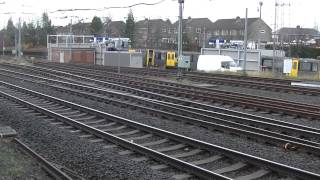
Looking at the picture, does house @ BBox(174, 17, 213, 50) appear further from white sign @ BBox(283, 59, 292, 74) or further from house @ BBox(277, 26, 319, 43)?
white sign @ BBox(283, 59, 292, 74)

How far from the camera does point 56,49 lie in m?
64.8

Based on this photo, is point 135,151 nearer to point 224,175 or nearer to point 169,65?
point 224,175

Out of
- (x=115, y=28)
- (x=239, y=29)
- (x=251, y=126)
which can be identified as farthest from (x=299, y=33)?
(x=251, y=126)

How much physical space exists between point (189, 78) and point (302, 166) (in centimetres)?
2309

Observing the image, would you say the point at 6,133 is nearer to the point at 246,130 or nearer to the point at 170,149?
the point at 170,149

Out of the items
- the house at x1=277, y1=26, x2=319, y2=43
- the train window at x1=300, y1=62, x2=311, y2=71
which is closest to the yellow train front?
the train window at x1=300, y1=62, x2=311, y2=71

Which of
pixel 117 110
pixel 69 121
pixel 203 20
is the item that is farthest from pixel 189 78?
pixel 203 20

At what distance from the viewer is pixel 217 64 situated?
43.2 meters

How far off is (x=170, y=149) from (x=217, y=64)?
1330 inches

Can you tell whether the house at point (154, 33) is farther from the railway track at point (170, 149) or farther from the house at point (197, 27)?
the railway track at point (170, 149)

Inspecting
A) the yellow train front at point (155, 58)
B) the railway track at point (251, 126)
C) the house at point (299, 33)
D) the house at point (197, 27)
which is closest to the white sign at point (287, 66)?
the yellow train front at point (155, 58)

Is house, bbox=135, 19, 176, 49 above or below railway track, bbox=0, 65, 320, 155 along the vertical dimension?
above

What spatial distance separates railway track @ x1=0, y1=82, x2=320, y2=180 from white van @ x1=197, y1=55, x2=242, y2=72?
2849 centimetres

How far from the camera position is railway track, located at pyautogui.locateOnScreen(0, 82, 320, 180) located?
26.5ft
